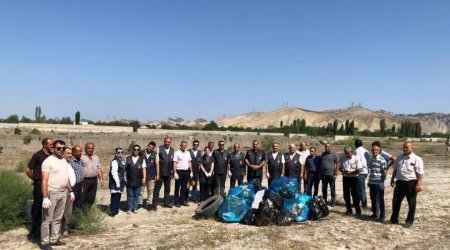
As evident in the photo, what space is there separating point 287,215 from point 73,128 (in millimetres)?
46748

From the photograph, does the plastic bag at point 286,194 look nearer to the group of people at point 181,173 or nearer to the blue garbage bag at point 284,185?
the blue garbage bag at point 284,185

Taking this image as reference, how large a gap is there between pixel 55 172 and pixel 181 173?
4.01 metres

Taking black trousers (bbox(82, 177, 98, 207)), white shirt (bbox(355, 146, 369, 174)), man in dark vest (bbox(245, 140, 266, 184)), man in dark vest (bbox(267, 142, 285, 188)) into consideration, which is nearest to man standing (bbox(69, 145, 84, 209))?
black trousers (bbox(82, 177, 98, 207))

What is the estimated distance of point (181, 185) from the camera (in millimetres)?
9969

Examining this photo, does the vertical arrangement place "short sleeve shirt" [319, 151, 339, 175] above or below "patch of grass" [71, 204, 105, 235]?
above

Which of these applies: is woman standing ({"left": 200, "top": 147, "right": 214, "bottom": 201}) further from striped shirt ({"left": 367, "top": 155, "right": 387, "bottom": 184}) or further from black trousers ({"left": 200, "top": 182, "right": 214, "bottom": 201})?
striped shirt ({"left": 367, "top": 155, "right": 387, "bottom": 184})

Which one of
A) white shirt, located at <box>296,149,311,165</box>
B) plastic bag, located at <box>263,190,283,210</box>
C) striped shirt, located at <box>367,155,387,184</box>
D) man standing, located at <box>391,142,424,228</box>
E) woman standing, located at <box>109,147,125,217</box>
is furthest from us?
white shirt, located at <box>296,149,311,165</box>

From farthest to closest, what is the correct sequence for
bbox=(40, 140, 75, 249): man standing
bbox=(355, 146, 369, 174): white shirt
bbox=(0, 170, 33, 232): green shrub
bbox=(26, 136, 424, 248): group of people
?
bbox=(355, 146, 369, 174): white shirt → bbox=(0, 170, 33, 232): green shrub → bbox=(26, 136, 424, 248): group of people → bbox=(40, 140, 75, 249): man standing

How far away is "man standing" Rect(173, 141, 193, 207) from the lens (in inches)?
384

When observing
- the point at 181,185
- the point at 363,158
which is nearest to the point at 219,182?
the point at 181,185

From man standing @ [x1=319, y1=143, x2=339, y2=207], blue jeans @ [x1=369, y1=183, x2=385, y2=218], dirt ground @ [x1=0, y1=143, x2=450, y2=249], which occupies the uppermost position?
man standing @ [x1=319, y1=143, x2=339, y2=207]

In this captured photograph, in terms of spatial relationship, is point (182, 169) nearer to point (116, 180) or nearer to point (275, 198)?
point (116, 180)

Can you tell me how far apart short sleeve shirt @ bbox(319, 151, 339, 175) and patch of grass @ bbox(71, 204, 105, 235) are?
554 centimetres

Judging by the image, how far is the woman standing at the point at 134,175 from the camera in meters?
8.90
